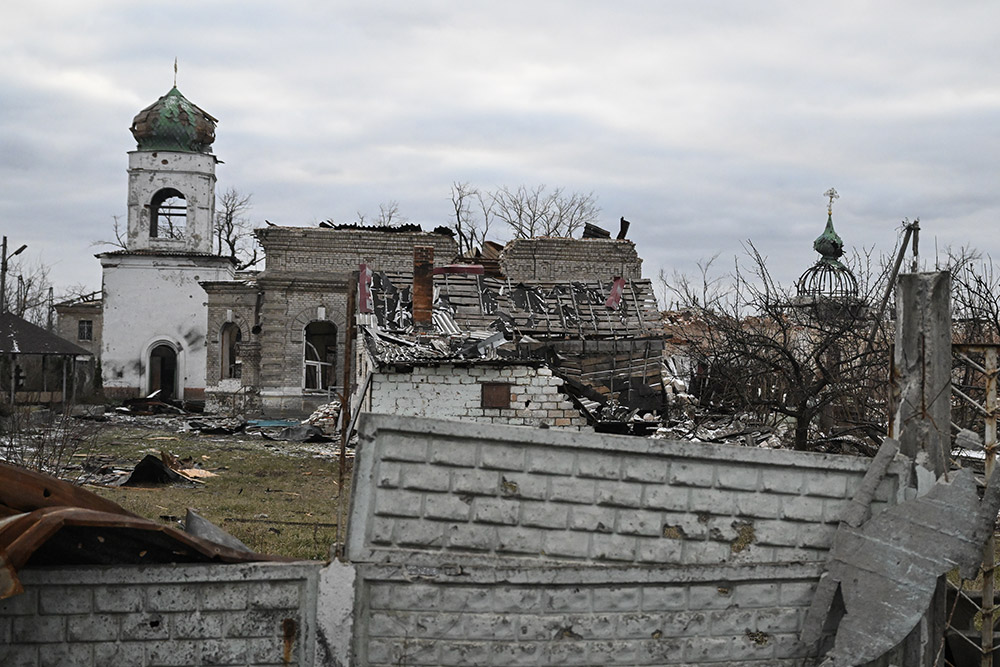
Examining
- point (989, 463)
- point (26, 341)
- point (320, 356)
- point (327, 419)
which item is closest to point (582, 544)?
point (989, 463)

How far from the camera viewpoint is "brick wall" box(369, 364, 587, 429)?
13797 millimetres

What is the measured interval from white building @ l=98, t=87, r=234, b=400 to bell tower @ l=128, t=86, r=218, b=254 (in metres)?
0.04

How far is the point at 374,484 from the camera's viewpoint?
15.7 feet

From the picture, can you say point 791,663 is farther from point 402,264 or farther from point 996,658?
point 402,264

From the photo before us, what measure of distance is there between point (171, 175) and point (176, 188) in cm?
50

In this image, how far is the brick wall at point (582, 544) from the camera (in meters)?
4.81

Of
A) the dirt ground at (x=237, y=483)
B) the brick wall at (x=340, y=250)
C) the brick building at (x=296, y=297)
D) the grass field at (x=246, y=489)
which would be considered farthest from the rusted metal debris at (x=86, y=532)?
the brick wall at (x=340, y=250)

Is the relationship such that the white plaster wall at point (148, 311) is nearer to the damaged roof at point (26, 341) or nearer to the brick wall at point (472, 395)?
the damaged roof at point (26, 341)

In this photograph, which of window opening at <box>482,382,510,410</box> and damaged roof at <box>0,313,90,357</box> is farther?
damaged roof at <box>0,313,90,357</box>

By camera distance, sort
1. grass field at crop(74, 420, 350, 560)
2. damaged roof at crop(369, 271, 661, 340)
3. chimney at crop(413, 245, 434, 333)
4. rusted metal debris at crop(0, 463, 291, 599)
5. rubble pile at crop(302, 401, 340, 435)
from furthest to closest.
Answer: rubble pile at crop(302, 401, 340, 435), damaged roof at crop(369, 271, 661, 340), chimney at crop(413, 245, 434, 333), grass field at crop(74, 420, 350, 560), rusted metal debris at crop(0, 463, 291, 599)

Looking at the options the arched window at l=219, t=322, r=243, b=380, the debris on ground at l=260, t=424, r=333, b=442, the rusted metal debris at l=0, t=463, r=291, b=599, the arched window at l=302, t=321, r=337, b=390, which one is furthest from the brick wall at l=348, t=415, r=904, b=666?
the arched window at l=219, t=322, r=243, b=380

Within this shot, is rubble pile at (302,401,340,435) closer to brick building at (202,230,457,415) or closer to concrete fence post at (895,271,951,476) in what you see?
brick building at (202,230,457,415)

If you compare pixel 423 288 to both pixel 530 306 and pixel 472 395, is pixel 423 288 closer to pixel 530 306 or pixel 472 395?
pixel 530 306

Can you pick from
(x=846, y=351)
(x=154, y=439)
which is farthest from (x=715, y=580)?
(x=154, y=439)
